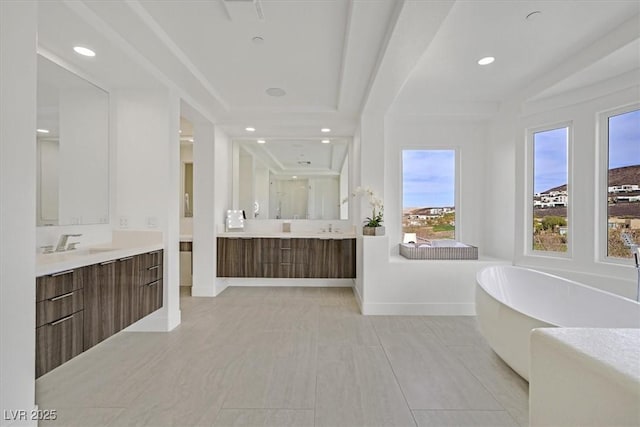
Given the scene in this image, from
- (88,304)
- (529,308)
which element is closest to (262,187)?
(88,304)

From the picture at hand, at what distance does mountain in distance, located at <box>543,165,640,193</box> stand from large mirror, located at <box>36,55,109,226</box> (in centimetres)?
506

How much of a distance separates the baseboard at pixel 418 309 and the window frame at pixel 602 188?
1.39 metres

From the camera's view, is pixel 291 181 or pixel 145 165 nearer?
pixel 145 165

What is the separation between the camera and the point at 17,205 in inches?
62.4

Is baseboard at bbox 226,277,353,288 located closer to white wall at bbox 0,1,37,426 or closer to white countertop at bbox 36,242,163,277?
white countertop at bbox 36,242,163,277

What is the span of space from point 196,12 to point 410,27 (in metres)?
1.52

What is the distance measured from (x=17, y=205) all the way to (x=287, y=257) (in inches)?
134

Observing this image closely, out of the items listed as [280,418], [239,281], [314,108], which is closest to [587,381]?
[280,418]

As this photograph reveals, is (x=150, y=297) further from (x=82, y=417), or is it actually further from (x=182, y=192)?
(x=182, y=192)

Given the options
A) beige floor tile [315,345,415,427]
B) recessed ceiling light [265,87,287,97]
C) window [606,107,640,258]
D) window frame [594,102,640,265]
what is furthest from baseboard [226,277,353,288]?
window [606,107,640,258]

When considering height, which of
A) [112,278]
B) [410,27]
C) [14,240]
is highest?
[410,27]

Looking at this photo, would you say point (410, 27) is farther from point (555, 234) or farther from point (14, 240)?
point (555, 234)

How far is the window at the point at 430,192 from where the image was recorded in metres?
4.58

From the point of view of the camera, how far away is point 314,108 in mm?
4191
